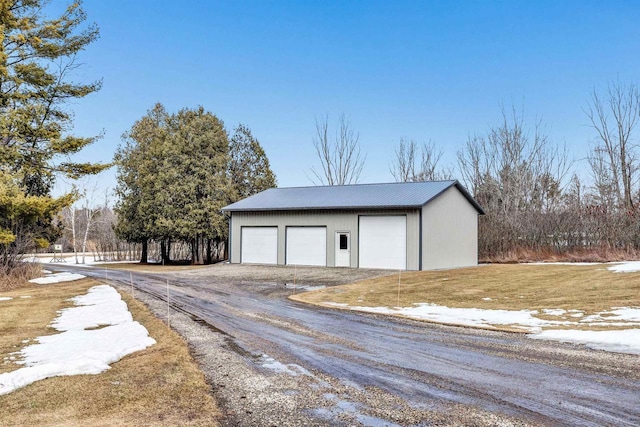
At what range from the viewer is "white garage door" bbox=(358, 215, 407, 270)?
23.8 metres

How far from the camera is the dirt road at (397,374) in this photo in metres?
4.71

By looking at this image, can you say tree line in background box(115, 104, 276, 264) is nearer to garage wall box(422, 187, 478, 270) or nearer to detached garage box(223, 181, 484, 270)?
detached garage box(223, 181, 484, 270)

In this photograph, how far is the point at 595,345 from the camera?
7.85 m

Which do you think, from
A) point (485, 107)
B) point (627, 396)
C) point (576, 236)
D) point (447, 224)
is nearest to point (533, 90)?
point (485, 107)

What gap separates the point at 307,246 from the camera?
86.8 feet

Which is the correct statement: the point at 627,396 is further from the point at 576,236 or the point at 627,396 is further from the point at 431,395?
the point at 576,236

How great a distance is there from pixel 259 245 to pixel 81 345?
20.2m

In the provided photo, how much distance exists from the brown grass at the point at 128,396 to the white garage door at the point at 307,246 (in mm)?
18009

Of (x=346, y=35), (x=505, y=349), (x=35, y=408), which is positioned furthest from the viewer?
(x=346, y=35)

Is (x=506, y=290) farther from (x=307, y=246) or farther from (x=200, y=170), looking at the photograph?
(x=200, y=170)

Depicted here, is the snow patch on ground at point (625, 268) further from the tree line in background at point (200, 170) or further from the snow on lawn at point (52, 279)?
the snow on lawn at point (52, 279)

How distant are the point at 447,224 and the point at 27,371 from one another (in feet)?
72.6

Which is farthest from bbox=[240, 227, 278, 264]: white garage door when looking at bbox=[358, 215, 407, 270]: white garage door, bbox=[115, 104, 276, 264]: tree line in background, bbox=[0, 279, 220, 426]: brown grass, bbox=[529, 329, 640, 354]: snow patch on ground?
bbox=[529, 329, 640, 354]: snow patch on ground

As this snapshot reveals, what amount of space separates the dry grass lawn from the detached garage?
11.1 ft
